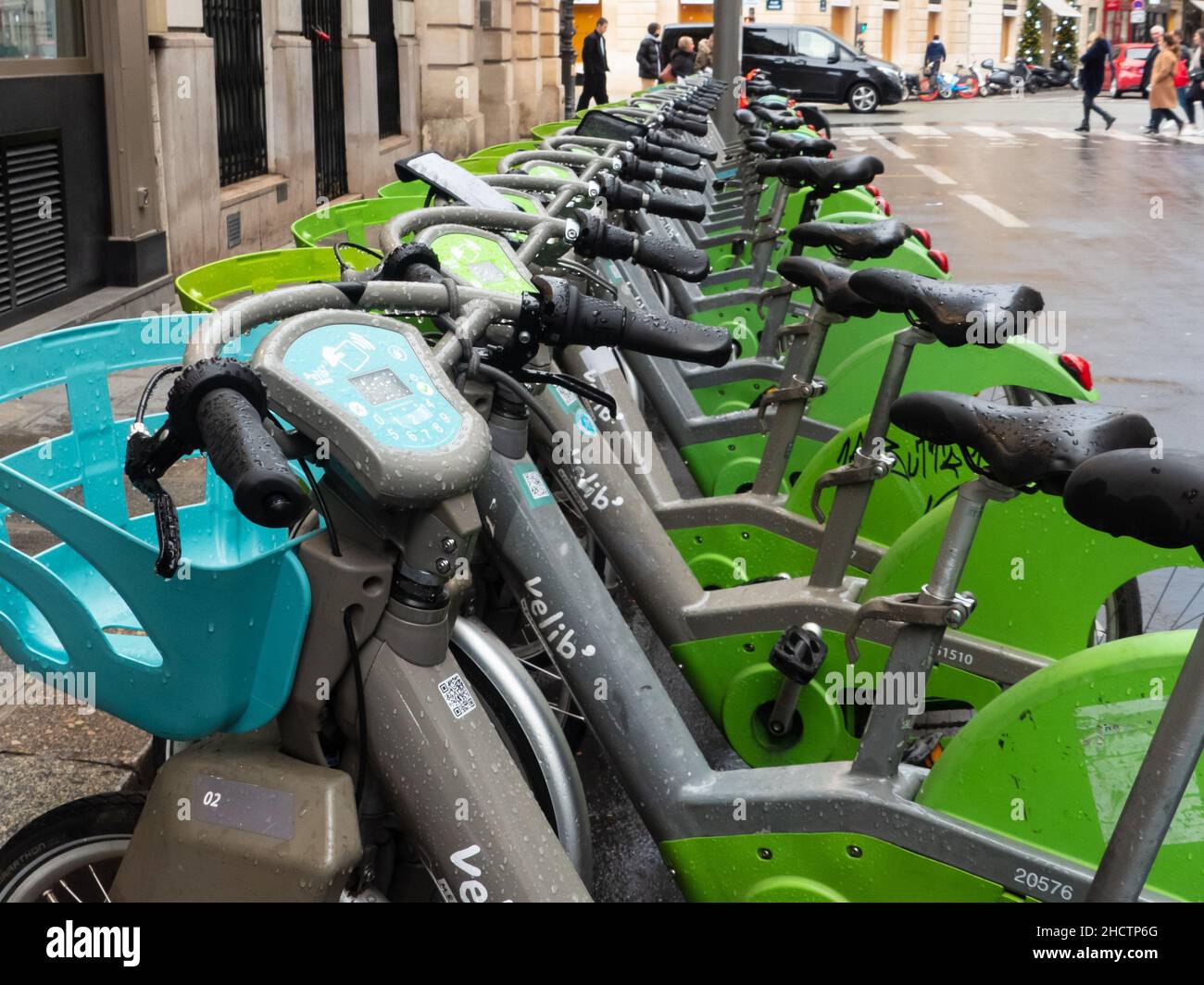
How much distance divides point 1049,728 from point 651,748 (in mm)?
721

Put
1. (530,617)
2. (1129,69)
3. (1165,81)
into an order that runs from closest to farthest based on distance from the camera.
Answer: (530,617), (1165,81), (1129,69)

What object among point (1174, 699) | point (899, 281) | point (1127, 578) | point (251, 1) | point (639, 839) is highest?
point (251, 1)

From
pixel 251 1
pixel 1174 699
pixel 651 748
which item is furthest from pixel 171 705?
pixel 251 1

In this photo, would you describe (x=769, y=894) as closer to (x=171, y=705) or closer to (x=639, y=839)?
(x=639, y=839)

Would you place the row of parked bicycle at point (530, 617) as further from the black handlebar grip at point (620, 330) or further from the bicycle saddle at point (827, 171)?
the bicycle saddle at point (827, 171)

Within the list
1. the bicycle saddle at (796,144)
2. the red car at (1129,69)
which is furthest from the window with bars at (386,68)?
the red car at (1129,69)

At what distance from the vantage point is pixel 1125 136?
85.6ft

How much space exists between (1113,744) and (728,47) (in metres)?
10.9

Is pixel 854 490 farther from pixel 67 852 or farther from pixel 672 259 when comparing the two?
pixel 67 852

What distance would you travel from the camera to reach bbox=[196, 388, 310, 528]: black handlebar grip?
1.44 m

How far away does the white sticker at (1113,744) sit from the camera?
205cm

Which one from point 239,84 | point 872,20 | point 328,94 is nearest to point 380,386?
point 239,84

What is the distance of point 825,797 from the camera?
238 centimetres
